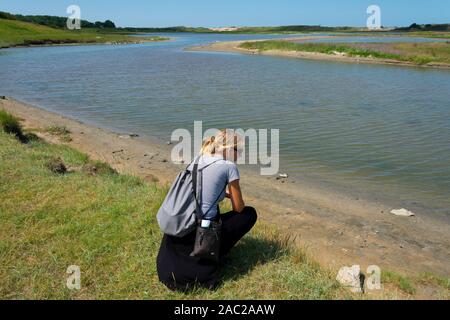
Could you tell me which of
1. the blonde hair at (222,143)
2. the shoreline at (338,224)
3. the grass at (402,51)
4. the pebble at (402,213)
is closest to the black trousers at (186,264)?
the blonde hair at (222,143)

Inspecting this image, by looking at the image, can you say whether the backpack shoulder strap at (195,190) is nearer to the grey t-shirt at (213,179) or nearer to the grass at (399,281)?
the grey t-shirt at (213,179)

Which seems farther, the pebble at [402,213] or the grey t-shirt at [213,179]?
the pebble at [402,213]

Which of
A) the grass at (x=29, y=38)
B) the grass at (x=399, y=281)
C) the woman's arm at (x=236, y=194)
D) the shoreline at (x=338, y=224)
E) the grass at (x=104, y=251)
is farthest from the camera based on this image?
the grass at (x=29, y=38)

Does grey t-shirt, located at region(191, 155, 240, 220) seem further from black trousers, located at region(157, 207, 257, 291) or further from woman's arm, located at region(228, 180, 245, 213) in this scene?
black trousers, located at region(157, 207, 257, 291)

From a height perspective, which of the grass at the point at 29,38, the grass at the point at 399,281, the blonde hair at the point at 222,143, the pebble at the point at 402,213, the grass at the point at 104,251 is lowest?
the grass at the point at 399,281

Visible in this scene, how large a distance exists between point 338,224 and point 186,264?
383 centimetres

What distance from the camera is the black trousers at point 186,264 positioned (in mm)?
4266

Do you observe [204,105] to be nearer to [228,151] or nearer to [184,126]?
[184,126]

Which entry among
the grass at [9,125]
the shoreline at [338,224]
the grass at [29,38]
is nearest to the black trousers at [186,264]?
the shoreline at [338,224]

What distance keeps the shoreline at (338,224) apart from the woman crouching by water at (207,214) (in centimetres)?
211

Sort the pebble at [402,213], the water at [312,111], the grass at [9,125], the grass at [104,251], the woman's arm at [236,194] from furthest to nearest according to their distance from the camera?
the grass at [9,125]
the water at [312,111]
the pebble at [402,213]
the woman's arm at [236,194]
the grass at [104,251]

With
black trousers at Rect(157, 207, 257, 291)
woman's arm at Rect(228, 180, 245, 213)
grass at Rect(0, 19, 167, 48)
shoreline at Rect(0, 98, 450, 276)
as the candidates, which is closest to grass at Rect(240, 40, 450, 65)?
shoreline at Rect(0, 98, 450, 276)

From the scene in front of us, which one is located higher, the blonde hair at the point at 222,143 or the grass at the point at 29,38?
the grass at the point at 29,38
